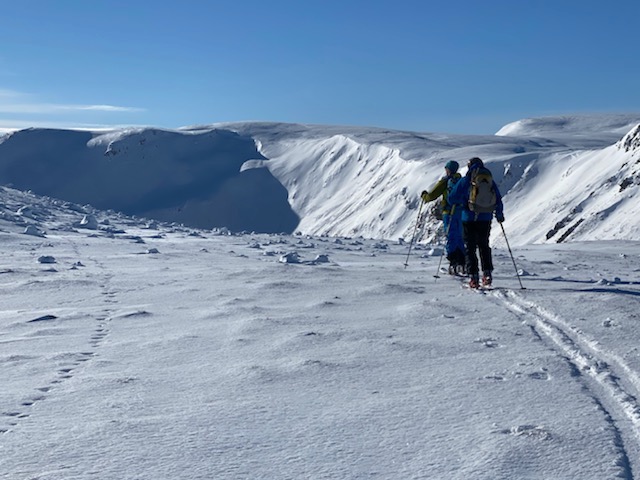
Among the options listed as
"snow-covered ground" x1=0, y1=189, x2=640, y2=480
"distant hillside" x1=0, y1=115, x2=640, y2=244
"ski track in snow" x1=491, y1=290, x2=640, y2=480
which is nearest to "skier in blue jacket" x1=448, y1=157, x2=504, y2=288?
"snow-covered ground" x1=0, y1=189, x2=640, y2=480

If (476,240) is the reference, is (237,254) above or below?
below

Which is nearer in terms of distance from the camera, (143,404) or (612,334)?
(143,404)

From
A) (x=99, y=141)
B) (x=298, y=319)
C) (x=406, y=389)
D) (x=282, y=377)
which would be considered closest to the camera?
(x=406, y=389)

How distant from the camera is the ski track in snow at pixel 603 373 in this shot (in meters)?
4.36

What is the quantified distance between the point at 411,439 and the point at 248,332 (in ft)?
10.8

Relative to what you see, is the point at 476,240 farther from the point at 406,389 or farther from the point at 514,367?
the point at 406,389

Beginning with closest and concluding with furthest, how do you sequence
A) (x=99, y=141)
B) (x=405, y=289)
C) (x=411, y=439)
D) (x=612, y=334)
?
1. (x=411, y=439)
2. (x=612, y=334)
3. (x=405, y=289)
4. (x=99, y=141)

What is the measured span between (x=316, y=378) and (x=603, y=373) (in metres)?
2.02

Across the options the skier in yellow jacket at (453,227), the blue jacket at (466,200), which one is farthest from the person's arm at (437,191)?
the blue jacket at (466,200)

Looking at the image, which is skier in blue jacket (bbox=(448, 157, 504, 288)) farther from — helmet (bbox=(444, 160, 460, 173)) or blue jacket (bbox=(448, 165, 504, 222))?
helmet (bbox=(444, 160, 460, 173))

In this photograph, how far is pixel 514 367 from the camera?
5883 mm

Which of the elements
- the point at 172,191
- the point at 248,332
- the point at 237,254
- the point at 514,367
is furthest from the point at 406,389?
the point at 172,191

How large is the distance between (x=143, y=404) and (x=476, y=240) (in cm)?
685

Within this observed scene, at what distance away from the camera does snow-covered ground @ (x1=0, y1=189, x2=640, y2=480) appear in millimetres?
4070
